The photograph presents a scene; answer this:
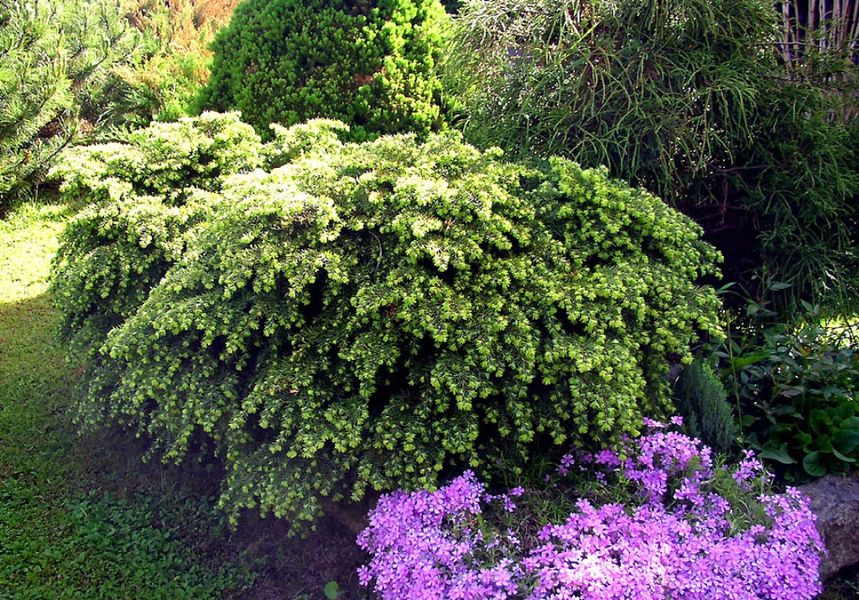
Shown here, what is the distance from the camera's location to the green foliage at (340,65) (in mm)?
4953

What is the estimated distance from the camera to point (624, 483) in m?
2.55

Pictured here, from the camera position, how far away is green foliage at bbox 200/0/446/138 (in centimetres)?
495

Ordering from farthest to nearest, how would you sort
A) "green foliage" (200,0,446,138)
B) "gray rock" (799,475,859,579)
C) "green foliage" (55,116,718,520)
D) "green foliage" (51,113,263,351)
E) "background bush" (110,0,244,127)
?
1. "background bush" (110,0,244,127)
2. "green foliage" (200,0,446,138)
3. "green foliage" (51,113,263,351)
4. "gray rock" (799,475,859,579)
5. "green foliage" (55,116,718,520)

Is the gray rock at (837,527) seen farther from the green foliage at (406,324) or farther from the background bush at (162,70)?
the background bush at (162,70)

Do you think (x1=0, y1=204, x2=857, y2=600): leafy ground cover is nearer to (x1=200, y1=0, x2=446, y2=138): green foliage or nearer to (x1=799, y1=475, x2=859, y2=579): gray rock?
(x1=799, y1=475, x2=859, y2=579): gray rock

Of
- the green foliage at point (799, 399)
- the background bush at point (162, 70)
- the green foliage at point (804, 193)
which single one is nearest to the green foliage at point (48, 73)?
the background bush at point (162, 70)

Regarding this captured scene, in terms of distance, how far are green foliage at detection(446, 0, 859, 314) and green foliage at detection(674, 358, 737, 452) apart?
3.70 feet

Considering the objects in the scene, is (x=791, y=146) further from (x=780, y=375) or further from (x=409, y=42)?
(x=409, y=42)

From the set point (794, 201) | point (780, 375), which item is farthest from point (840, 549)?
point (794, 201)

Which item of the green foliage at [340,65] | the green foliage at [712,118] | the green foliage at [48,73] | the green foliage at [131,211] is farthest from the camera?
the green foliage at [48,73]

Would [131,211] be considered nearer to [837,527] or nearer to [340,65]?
[340,65]

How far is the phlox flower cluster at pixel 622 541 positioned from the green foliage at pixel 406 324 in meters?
0.15

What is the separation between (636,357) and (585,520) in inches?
29.6

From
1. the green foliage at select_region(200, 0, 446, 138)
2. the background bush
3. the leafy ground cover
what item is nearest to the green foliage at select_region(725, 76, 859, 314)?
the leafy ground cover
